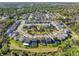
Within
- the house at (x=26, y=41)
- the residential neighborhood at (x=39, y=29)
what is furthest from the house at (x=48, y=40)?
the house at (x=26, y=41)

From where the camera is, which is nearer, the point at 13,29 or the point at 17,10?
the point at 13,29

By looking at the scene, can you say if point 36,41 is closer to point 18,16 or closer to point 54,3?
point 18,16

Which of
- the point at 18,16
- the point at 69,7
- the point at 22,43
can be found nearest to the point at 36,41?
the point at 22,43

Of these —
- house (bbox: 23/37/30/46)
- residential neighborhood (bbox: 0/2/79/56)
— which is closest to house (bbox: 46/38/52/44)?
residential neighborhood (bbox: 0/2/79/56)

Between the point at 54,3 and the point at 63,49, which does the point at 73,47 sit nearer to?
the point at 63,49

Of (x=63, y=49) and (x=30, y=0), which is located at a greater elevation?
(x=30, y=0)

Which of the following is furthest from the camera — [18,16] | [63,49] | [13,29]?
[18,16]

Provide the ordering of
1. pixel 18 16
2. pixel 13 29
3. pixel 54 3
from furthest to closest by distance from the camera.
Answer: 1. pixel 54 3
2. pixel 18 16
3. pixel 13 29

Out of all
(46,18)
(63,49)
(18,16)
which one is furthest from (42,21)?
(63,49)

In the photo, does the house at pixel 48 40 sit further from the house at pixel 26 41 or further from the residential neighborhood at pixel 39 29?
the house at pixel 26 41

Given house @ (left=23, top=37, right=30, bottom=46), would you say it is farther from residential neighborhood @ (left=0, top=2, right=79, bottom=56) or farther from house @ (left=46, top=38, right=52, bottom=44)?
house @ (left=46, top=38, right=52, bottom=44)

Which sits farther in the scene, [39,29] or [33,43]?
[39,29]
